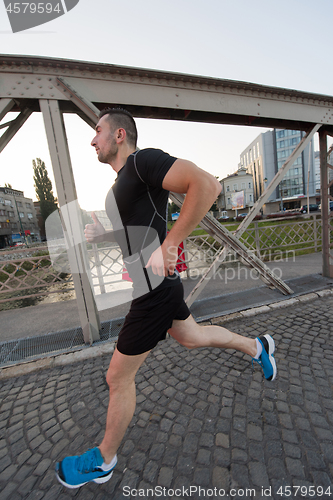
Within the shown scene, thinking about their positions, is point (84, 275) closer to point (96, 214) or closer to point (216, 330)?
point (96, 214)

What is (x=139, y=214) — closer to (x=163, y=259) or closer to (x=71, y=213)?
(x=163, y=259)

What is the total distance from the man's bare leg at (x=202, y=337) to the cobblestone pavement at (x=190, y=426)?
49 centimetres

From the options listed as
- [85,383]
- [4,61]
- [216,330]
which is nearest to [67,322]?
[85,383]

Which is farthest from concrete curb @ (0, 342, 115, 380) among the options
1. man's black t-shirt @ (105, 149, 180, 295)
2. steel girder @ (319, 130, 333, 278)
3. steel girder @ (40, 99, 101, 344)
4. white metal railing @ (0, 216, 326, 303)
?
steel girder @ (319, 130, 333, 278)

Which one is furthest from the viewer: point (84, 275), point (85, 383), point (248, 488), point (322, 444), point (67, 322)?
point (67, 322)

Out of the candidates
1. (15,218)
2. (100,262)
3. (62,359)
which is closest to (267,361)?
(62,359)

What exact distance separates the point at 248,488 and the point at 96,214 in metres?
2.15

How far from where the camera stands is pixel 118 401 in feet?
4.80

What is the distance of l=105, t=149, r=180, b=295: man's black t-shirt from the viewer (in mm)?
1291

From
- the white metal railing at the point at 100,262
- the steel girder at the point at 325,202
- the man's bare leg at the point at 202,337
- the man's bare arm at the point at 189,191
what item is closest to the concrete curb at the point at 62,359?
the white metal railing at the point at 100,262

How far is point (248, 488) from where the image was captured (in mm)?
1383

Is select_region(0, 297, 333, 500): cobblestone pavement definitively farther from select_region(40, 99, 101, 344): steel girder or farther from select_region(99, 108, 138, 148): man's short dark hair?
select_region(99, 108, 138, 148): man's short dark hair

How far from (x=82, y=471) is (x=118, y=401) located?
50 cm

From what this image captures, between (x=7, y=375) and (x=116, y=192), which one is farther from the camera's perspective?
(x=7, y=375)
